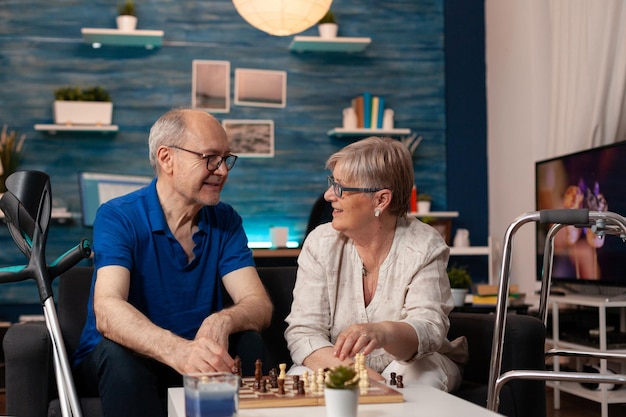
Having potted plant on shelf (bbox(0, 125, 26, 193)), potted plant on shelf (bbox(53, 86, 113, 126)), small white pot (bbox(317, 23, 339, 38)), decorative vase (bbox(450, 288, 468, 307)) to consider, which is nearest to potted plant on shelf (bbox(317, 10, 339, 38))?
small white pot (bbox(317, 23, 339, 38))

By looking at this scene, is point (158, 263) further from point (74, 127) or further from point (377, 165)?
point (74, 127)

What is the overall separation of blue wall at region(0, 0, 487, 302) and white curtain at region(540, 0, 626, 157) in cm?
140

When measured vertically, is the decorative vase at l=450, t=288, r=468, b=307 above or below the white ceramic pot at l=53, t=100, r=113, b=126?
below

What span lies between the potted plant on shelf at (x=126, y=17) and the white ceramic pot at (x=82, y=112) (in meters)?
0.50

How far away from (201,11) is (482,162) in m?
2.22

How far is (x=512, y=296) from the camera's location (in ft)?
13.7

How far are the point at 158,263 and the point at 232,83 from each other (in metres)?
3.49

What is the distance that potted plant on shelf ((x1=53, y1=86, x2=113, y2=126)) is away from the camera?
213 inches

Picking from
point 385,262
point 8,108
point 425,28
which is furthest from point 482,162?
point 385,262

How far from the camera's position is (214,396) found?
132 cm

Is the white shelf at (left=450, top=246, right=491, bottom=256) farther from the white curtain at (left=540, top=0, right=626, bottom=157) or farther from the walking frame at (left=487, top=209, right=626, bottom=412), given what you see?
the walking frame at (left=487, top=209, right=626, bottom=412)

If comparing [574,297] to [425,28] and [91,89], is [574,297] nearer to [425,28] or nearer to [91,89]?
[425,28]

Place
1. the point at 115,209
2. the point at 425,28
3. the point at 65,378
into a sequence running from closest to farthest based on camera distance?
the point at 65,378 < the point at 115,209 < the point at 425,28

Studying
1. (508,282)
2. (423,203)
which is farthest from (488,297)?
(508,282)
